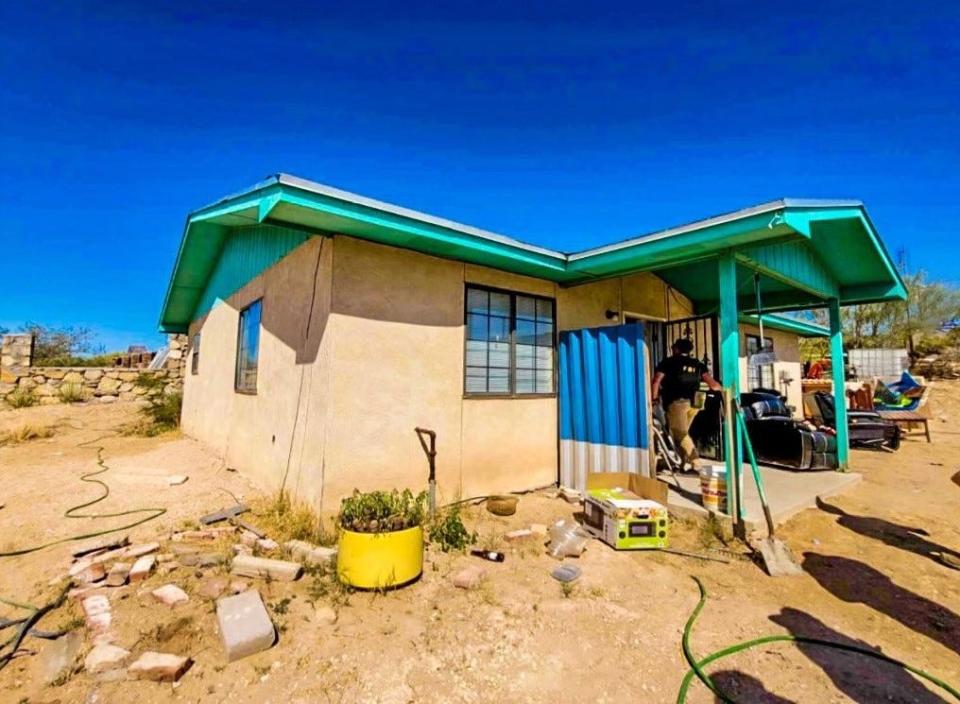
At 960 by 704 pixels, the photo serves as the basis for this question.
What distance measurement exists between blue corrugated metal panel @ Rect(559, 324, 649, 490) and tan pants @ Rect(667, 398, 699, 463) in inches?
47.2

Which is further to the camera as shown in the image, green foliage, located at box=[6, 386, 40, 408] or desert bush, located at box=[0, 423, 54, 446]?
green foliage, located at box=[6, 386, 40, 408]

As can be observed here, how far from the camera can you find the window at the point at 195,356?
10.4 meters

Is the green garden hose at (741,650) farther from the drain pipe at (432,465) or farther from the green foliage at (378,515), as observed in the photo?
the drain pipe at (432,465)

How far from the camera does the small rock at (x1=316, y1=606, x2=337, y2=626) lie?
2783 mm

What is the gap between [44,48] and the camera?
6371mm

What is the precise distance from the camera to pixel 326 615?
2832 millimetres

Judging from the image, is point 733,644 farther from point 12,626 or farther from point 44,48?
point 44,48

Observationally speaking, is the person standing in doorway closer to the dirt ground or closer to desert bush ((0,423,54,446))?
the dirt ground

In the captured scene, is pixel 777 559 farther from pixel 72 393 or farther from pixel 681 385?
pixel 72 393

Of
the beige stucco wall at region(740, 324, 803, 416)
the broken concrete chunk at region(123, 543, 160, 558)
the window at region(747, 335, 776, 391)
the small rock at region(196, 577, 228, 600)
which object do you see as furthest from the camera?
the beige stucco wall at region(740, 324, 803, 416)

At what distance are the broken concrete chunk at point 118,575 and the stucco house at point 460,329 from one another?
4.74 ft

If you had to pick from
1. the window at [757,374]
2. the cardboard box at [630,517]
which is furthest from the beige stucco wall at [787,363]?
the cardboard box at [630,517]

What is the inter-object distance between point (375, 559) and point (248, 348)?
497cm

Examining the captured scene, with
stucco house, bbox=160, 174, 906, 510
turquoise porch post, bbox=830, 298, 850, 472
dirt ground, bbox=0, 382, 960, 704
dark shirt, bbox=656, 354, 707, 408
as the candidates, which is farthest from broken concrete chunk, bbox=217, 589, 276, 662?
turquoise porch post, bbox=830, 298, 850, 472
